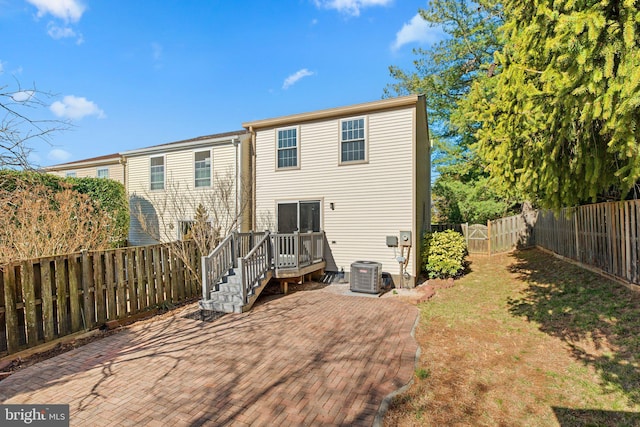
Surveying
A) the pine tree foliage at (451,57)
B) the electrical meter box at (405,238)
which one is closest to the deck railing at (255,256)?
the electrical meter box at (405,238)

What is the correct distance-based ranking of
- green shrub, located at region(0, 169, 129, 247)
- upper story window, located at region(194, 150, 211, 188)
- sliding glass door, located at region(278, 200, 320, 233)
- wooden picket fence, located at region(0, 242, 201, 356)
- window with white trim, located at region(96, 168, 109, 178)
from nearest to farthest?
1. wooden picket fence, located at region(0, 242, 201, 356)
2. sliding glass door, located at region(278, 200, 320, 233)
3. upper story window, located at region(194, 150, 211, 188)
4. green shrub, located at region(0, 169, 129, 247)
5. window with white trim, located at region(96, 168, 109, 178)

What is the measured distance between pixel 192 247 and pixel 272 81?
1037 cm

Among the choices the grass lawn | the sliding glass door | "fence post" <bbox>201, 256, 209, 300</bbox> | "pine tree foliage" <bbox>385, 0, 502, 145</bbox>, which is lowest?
the grass lawn

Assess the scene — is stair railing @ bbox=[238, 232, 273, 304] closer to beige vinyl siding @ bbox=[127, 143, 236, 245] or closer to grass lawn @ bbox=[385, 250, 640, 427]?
beige vinyl siding @ bbox=[127, 143, 236, 245]

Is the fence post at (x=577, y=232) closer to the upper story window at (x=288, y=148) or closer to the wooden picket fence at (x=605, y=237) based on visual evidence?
the wooden picket fence at (x=605, y=237)

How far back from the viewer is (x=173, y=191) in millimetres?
12695

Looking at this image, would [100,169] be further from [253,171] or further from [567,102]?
[567,102]

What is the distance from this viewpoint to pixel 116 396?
11.9ft

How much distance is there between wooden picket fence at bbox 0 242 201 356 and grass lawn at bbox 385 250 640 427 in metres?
6.05

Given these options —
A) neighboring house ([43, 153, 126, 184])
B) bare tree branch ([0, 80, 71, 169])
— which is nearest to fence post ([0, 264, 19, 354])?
bare tree branch ([0, 80, 71, 169])

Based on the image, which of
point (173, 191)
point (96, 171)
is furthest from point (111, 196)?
point (173, 191)

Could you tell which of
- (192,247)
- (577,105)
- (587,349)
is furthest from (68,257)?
(587,349)

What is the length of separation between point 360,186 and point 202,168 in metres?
7.11

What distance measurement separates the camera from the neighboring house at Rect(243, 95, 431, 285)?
9.28m
